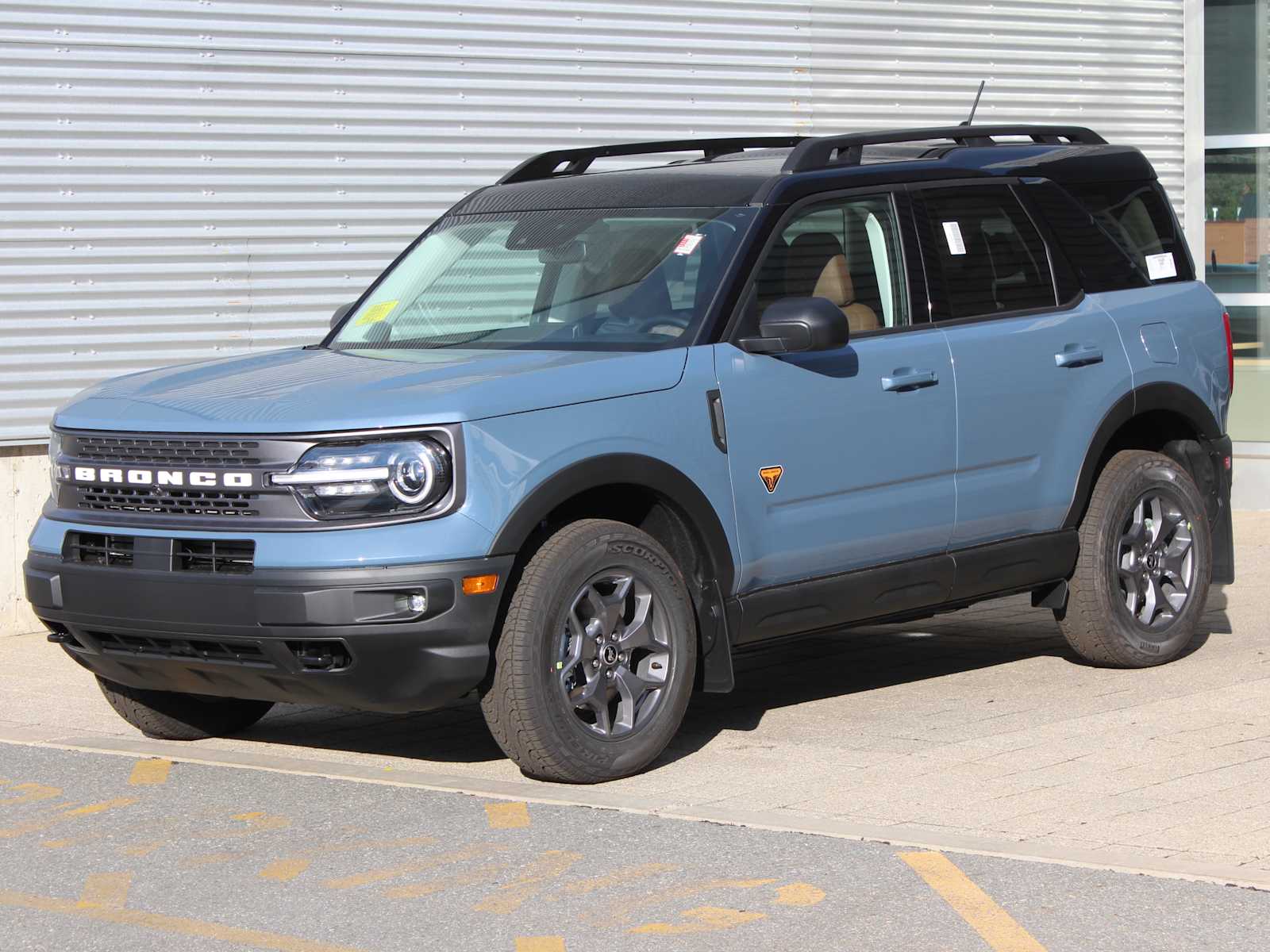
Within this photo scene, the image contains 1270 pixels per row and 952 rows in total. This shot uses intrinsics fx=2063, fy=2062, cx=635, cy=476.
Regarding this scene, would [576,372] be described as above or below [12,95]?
below

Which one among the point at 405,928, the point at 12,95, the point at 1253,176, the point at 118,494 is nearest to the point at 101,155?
the point at 12,95

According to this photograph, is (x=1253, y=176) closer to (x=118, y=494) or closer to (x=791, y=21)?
(x=791, y=21)

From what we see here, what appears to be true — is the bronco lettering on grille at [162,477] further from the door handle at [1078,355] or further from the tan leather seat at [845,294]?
the door handle at [1078,355]

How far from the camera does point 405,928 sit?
4871mm

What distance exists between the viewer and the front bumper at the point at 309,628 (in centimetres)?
582

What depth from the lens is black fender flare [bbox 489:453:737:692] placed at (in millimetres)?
6012

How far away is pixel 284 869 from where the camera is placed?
545 centimetres

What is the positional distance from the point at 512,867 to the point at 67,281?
19.8ft

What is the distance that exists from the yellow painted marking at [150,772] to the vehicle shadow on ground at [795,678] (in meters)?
0.49

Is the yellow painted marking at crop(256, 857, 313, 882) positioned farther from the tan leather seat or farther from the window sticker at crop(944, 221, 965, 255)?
the window sticker at crop(944, 221, 965, 255)

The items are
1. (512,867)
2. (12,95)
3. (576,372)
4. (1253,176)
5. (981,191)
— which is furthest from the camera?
(1253,176)

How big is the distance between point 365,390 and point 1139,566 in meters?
3.46

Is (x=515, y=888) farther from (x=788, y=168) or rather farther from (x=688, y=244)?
(x=788, y=168)

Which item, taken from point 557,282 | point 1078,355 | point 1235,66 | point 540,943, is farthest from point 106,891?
point 1235,66
